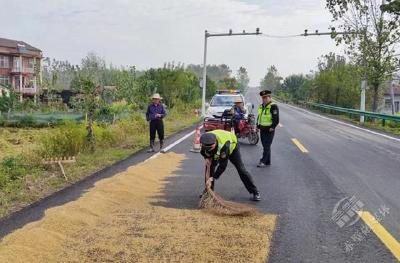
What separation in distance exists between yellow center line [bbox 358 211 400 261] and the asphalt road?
7 cm

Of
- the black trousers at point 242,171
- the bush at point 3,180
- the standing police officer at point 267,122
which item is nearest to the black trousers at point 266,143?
the standing police officer at point 267,122

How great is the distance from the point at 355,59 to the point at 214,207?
79.0ft

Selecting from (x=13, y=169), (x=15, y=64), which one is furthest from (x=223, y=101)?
(x=15, y=64)

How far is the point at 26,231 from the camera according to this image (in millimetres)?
5367

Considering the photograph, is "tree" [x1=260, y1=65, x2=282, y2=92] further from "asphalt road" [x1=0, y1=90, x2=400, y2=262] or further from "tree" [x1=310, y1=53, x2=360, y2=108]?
"asphalt road" [x1=0, y1=90, x2=400, y2=262]

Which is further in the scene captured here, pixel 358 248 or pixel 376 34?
pixel 376 34

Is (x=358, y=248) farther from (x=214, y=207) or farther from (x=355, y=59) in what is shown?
(x=355, y=59)

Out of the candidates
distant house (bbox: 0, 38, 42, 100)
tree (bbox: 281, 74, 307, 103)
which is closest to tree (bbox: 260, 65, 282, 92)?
tree (bbox: 281, 74, 307, 103)

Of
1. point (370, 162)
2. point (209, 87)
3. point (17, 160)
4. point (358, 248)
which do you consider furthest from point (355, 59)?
point (209, 87)

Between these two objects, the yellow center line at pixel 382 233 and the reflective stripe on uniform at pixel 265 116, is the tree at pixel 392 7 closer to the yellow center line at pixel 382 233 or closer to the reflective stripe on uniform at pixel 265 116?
the reflective stripe on uniform at pixel 265 116

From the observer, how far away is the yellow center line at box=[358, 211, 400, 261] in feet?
16.5

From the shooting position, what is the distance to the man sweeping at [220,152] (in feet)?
21.3

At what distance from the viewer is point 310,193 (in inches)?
305

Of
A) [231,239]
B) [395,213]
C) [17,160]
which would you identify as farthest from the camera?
[17,160]
